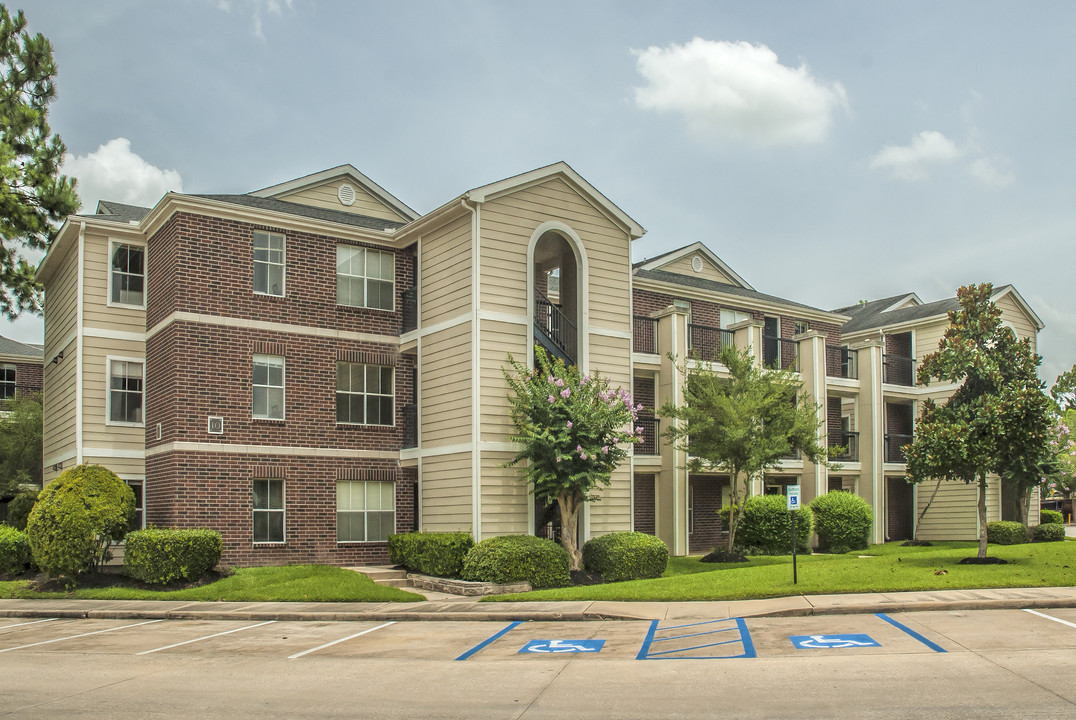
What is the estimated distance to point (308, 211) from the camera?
24.7 metres

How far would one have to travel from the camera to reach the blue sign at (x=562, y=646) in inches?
491

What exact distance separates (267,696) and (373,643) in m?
4.00

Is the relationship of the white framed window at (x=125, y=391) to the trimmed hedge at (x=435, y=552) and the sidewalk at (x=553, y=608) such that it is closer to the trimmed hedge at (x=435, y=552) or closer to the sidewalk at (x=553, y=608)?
the sidewalk at (x=553, y=608)

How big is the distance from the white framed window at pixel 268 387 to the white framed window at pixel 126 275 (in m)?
3.70

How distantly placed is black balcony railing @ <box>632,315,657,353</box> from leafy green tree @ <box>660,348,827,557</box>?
8.49ft

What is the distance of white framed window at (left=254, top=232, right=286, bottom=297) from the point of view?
22297mm

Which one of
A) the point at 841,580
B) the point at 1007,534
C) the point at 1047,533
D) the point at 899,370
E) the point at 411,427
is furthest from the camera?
the point at 899,370

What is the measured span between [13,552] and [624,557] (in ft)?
44.3

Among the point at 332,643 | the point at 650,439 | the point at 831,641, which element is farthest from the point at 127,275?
the point at 831,641

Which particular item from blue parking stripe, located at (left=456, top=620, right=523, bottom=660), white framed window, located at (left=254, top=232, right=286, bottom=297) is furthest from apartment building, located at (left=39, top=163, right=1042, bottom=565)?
blue parking stripe, located at (left=456, top=620, right=523, bottom=660)

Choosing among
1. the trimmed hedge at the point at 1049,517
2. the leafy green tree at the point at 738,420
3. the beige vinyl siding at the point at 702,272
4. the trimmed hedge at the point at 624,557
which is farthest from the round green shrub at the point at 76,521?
the trimmed hedge at the point at 1049,517

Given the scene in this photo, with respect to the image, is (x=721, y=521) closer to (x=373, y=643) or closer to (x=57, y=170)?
(x=373, y=643)

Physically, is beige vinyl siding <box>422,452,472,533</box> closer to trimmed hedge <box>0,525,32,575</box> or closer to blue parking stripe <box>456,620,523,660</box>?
blue parking stripe <box>456,620,523,660</box>

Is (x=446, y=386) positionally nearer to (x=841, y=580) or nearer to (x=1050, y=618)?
(x=841, y=580)
